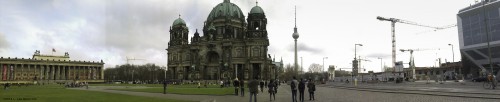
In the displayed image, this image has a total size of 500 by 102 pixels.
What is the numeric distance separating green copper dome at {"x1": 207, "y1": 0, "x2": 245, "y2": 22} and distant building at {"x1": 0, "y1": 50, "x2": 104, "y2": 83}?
183ft

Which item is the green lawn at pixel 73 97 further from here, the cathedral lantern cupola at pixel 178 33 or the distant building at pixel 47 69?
the distant building at pixel 47 69

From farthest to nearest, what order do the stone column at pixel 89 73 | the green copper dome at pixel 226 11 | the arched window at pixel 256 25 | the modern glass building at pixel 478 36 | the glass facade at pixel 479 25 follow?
the stone column at pixel 89 73 → the green copper dome at pixel 226 11 → the modern glass building at pixel 478 36 → the glass facade at pixel 479 25 → the arched window at pixel 256 25

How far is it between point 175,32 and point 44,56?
78.7 meters

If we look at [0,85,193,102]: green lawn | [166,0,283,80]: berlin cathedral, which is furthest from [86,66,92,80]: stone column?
[0,85,193,102]: green lawn

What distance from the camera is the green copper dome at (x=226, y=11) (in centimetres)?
12564

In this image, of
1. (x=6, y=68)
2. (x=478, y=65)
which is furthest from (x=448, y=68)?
(x=6, y=68)

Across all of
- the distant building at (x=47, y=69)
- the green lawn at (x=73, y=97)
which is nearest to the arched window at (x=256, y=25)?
the distant building at (x=47, y=69)

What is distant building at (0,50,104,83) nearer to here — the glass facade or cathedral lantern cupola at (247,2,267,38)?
cathedral lantern cupola at (247,2,267,38)

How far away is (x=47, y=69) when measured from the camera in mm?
164375

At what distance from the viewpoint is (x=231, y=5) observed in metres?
131

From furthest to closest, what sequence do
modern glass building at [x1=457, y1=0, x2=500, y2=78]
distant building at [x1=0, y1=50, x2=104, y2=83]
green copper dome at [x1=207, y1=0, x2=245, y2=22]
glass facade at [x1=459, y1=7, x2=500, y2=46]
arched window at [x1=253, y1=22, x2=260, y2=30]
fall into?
distant building at [x1=0, y1=50, x2=104, y2=83], green copper dome at [x1=207, y1=0, x2=245, y2=22], modern glass building at [x1=457, y1=0, x2=500, y2=78], glass facade at [x1=459, y1=7, x2=500, y2=46], arched window at [x1=253, y1=22, x2=260, y2=30]

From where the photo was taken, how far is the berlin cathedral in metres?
111

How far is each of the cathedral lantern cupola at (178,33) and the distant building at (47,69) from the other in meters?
39.3

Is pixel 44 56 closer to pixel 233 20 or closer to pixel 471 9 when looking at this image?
pixel 233 20
